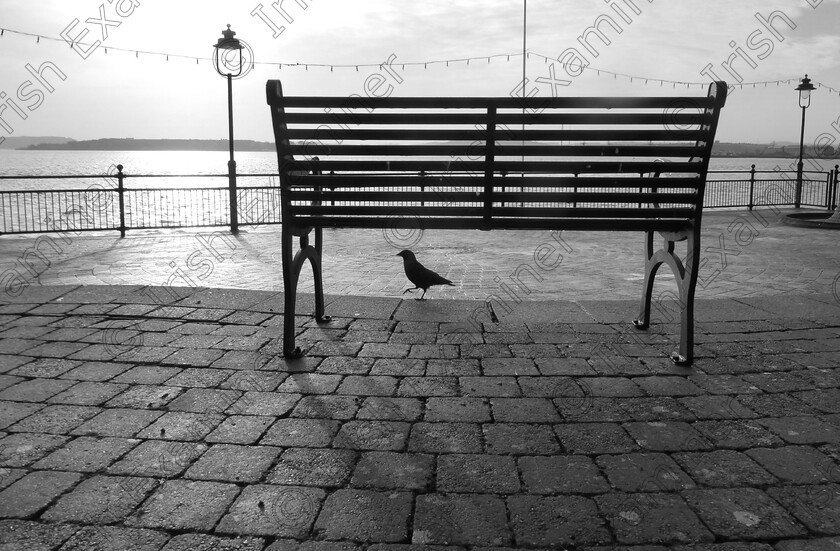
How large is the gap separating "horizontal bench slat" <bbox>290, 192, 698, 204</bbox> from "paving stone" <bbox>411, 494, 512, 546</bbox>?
178cm

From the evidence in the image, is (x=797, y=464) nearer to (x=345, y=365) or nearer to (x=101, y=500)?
(x=345, y=365)

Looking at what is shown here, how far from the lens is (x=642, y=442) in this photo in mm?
2639

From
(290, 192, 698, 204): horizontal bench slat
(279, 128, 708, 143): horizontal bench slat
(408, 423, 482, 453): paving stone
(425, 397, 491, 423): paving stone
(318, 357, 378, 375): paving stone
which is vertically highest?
(279, 128, 708, 143): horizontal bench slat

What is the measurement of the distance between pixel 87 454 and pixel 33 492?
0.31 m

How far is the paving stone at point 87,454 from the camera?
2.41 m

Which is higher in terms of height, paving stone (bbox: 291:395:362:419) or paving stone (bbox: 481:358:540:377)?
paving stone (bbox: 481:358:540:377)

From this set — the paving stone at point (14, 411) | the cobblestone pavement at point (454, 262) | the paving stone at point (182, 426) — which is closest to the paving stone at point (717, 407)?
the paving stone at point (182, 426)

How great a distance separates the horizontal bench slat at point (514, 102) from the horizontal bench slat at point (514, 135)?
12 centimetres

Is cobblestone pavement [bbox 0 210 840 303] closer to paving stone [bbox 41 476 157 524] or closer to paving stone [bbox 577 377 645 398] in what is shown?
paving stone [bbox 577 377 645 398]

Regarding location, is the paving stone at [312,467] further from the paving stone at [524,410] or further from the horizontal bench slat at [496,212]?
the horizontal bench slat at [496,212]

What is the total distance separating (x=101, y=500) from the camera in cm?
217

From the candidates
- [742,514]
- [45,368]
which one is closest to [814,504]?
[742,514]

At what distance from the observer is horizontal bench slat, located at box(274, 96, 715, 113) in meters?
3.35

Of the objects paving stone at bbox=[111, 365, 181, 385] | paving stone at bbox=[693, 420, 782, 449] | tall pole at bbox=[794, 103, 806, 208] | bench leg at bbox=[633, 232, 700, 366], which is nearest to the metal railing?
tall pole at bbox=[794, 103, 806, 208]
